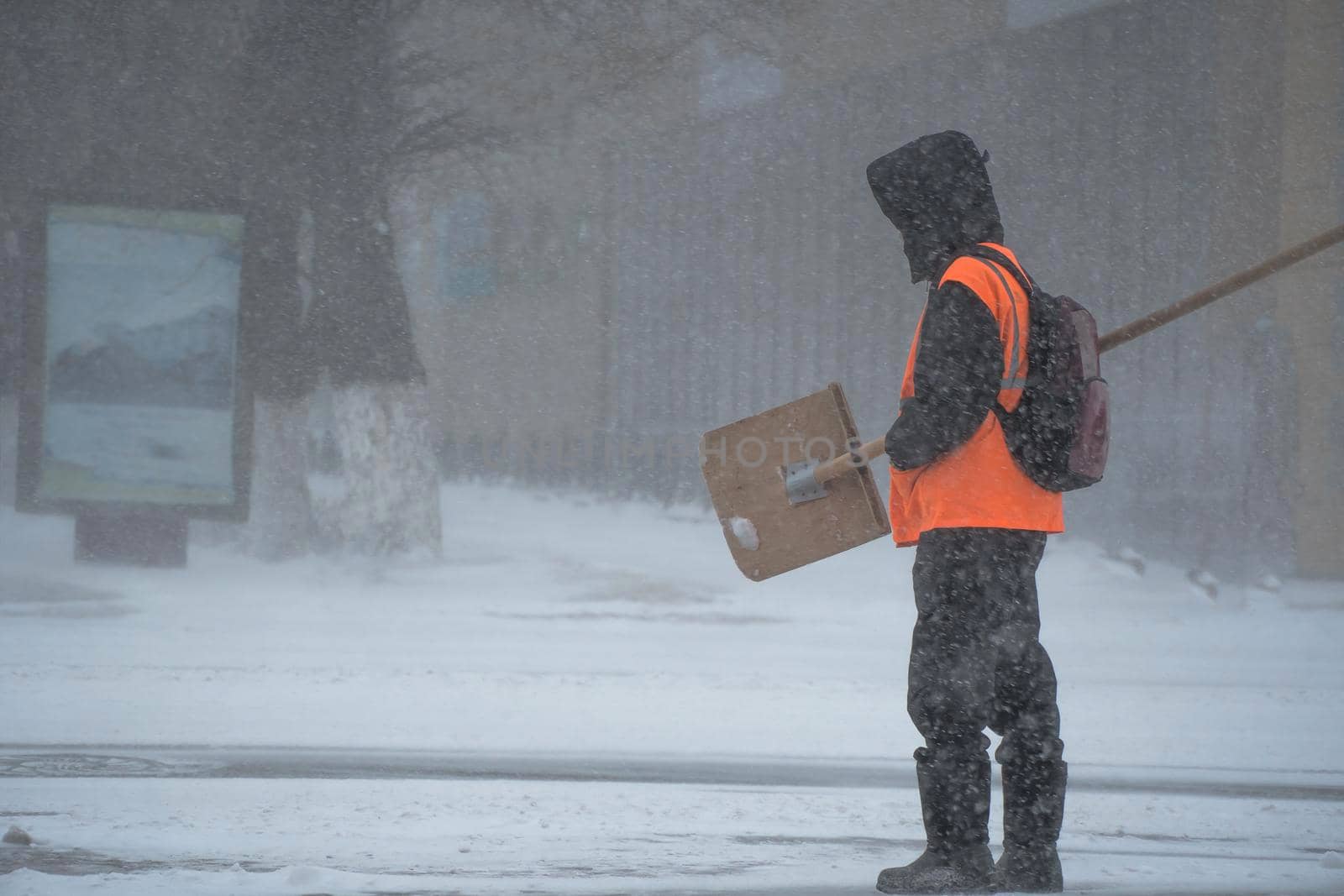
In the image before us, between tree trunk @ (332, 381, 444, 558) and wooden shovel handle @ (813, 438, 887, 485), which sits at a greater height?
tree trunk @ (332, 381, 444, 558)

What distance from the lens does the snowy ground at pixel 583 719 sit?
8.98ft

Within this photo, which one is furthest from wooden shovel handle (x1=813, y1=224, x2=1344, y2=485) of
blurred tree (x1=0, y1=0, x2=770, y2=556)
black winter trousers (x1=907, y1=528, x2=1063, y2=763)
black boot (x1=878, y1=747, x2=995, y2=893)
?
blurred tree (x1=0, y1=0, x2=770, y2=556)

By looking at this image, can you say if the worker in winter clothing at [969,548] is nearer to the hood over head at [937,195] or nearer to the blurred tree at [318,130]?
the hood over head at [937,195]

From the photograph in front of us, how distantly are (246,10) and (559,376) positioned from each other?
2.54 meters

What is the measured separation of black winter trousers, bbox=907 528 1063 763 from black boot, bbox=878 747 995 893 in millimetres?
23

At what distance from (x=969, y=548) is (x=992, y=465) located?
15 centimetres

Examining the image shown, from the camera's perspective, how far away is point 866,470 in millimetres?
2609

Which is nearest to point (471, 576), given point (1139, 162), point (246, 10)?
point (246, 10)

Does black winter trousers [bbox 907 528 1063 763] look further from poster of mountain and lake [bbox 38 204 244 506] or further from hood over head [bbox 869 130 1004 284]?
poster of mountain and lake [bbox 38 204 244 506]

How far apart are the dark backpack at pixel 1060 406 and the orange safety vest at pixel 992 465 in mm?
21

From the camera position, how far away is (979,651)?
2330 millimetres

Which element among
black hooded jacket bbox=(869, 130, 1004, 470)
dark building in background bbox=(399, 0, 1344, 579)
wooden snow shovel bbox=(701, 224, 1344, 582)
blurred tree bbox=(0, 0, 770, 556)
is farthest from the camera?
dark building in background bbox=(399, 0, 1344, 579)

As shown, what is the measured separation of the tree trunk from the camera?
6887 millimetres

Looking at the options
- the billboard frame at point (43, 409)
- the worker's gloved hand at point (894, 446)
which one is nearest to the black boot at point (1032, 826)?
the worker's gloved hand at point (894, 446)
